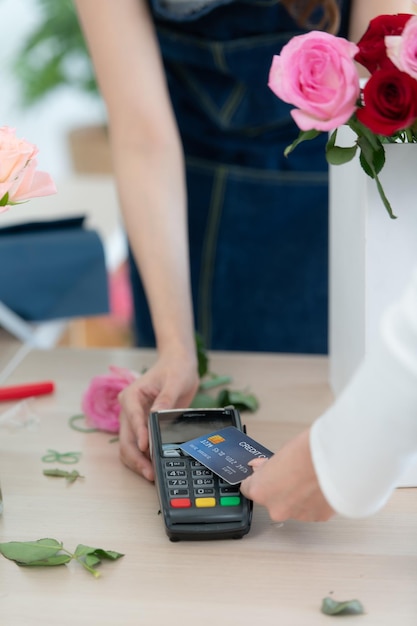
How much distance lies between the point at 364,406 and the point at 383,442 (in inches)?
1.1

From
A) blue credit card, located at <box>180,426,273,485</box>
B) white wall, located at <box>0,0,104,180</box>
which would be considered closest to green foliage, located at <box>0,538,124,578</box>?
blue credit card, located at <box>180,426,273,485</box>

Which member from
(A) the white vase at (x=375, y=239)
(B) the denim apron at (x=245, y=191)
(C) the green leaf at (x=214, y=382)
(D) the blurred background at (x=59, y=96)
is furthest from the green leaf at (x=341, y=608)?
(D) the blurred background at (x=59, y=96)

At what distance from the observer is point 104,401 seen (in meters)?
1.04

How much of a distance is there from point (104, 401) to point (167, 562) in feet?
1.01

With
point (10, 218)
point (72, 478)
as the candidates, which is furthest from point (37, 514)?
point (10, 218)

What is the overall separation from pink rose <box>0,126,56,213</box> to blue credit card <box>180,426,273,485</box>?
26 cm

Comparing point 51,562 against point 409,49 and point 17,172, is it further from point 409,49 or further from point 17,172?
point 409,49

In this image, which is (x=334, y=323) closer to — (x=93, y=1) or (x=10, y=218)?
(x=93, y=1)

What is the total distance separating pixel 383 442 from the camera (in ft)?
2.07

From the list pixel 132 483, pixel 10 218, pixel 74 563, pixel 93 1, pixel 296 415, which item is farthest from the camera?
pixel 10 218

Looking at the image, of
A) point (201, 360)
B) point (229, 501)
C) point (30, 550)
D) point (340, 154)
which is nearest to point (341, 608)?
point (229, 501)

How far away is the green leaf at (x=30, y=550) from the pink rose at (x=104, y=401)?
0.82 ft

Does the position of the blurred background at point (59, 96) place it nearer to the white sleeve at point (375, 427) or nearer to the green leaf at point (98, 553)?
the green leaf at point (98, 553)

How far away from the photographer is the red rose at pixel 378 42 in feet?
2.48
